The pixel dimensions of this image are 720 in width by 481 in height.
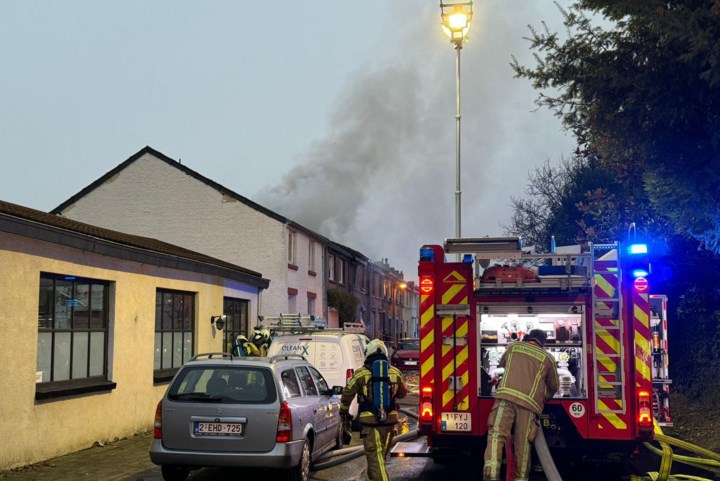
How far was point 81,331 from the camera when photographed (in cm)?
1123

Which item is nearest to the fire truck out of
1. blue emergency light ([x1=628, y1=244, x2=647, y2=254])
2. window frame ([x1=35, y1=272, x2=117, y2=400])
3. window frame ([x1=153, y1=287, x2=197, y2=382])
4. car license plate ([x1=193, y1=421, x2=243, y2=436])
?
blue emergency light ([x1=628, y1=244, x2=647, y2=254])

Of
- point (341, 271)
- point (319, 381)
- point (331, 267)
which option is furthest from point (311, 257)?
point (319, 381)

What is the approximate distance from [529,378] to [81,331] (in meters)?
7.36

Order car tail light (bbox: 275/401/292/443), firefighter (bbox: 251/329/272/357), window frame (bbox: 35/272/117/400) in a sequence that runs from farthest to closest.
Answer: firefighter (bbox: 251/329/272/357), window frame (bbox: 35/272/117/400), car tail light (bbox: 275/401/292/443)

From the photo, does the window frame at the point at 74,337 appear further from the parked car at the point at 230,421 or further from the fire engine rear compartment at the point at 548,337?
the fire engine rear compartment at the point at 548,337

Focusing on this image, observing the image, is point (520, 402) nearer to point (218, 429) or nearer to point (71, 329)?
point (218, 429)

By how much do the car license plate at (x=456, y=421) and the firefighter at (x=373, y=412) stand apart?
3.09ft

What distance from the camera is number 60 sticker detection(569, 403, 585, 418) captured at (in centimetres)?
789

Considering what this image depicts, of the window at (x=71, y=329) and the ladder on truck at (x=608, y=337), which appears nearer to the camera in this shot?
the ladder on truck at (x=608, y=337)

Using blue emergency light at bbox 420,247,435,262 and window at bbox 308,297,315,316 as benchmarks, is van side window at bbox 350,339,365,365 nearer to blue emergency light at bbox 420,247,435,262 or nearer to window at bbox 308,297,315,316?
blue emergency light at bbox 420,247,435,262

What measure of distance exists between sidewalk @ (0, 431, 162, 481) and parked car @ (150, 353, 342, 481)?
1.40 meters

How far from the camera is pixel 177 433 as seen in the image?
25.6 ft

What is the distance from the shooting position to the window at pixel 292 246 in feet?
92.4

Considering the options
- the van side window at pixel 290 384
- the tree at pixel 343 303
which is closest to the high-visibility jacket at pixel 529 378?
the van side window at pixel 290 384
